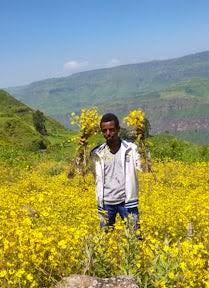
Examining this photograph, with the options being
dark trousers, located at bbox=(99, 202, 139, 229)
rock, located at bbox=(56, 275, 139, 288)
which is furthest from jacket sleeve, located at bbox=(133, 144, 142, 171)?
rock, located at bbox=(56, 275, 139, 288)

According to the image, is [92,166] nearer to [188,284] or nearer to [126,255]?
[126,255]

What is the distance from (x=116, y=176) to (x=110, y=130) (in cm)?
84

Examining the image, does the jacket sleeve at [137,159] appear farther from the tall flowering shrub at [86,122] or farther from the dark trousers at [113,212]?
the tall flowering shrub at [86,122]

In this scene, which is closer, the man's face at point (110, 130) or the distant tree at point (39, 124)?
the man's face at point (110, 130)

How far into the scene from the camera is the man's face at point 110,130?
25.7 feet

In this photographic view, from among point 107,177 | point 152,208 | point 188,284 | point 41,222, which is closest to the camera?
point 188,284

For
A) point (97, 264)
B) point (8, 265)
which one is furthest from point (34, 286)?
point (97, 264)

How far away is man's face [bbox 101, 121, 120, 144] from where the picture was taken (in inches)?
309

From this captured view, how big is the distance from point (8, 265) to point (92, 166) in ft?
8.48


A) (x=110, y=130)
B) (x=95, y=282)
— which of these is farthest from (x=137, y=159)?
(x=95, y=282)

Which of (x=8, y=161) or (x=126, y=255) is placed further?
(x=8, y=161)

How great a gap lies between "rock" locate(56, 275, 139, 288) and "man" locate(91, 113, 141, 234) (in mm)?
1995

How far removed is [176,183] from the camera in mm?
22594

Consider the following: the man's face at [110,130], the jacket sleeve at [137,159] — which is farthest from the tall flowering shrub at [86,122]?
the man's face at [110,130]
